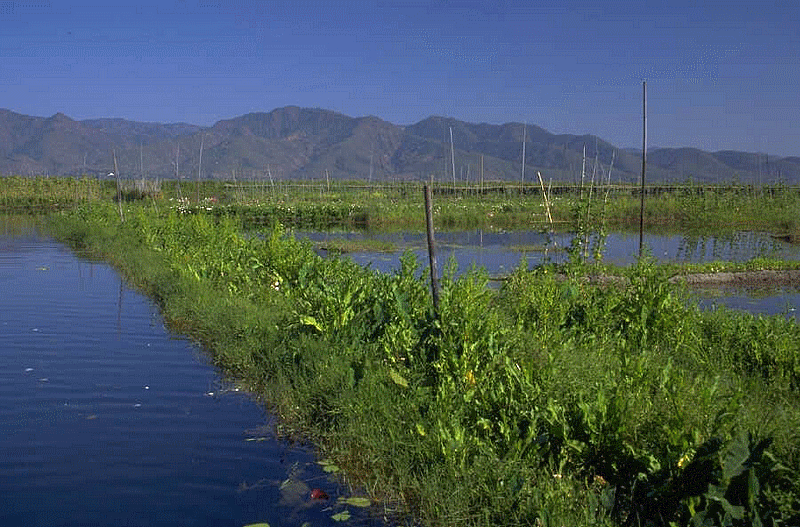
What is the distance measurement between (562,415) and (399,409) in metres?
1.75

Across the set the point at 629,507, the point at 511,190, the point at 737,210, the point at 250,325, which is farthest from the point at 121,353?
the point at 511,190

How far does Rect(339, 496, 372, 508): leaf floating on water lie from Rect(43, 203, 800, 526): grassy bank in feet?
0.26

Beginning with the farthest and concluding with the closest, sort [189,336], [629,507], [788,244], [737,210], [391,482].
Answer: [737,210] < [788,244] < [189,336] < [391,482] < [629,507]

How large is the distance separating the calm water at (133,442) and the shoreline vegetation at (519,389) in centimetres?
44

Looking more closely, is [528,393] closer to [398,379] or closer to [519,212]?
[398,379]

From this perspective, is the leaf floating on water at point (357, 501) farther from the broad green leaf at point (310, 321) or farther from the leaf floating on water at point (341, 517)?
the broad green leaf at point (310, 321)

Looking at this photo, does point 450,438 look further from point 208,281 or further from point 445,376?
point 208,281

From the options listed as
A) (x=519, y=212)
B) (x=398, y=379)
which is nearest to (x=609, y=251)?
A: (x=519, y=212)

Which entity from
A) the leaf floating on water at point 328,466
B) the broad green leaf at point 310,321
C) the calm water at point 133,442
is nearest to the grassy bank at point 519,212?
the calm water at point 133,442

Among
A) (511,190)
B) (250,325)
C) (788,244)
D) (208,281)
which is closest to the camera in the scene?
(250,325)

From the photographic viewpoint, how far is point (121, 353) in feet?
39.1

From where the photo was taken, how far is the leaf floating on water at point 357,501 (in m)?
6.38

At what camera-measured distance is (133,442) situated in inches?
314

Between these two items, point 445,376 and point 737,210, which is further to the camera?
point 737,210
